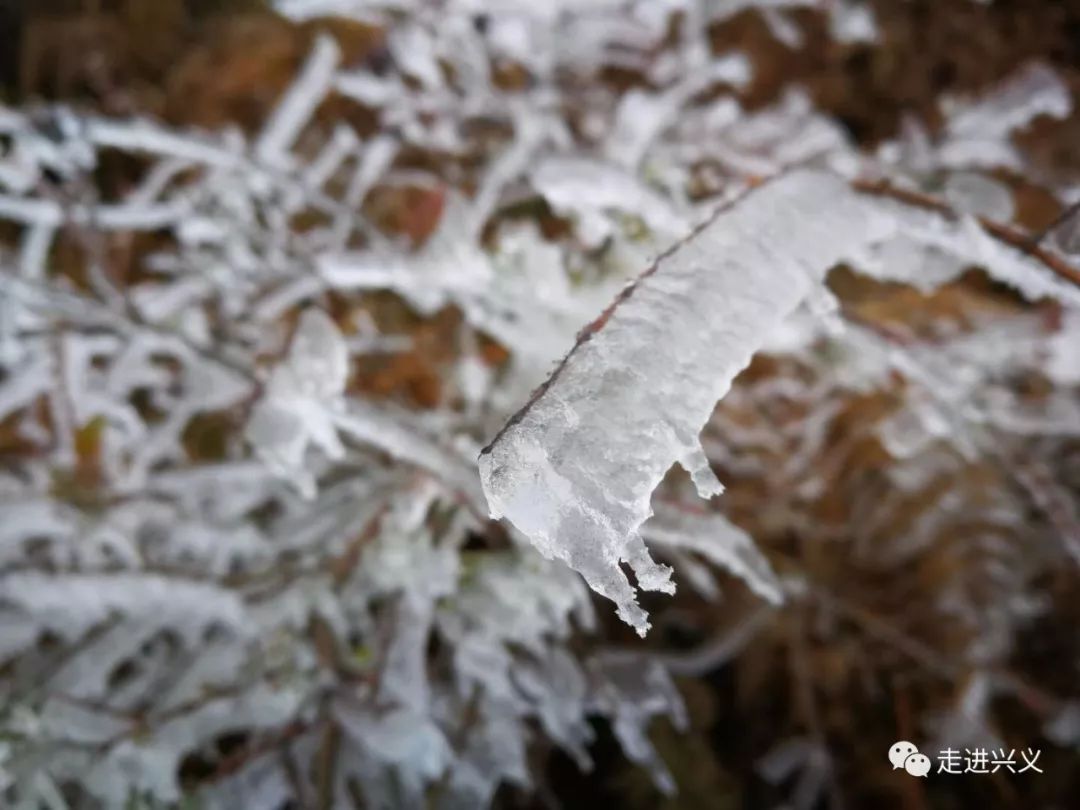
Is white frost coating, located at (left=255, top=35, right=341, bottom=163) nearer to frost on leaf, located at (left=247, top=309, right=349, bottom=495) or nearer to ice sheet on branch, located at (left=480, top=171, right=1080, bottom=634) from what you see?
frost on leaf, located at (left=247, top=309, right=349, bottom=495)

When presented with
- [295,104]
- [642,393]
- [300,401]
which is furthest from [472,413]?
[642,393]

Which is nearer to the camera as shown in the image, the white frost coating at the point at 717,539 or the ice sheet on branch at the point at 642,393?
the ice sheet on branch at the point at 642,393

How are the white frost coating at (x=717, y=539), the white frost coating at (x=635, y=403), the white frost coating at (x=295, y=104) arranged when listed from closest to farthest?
the white frost coating at (x=635, y=403) < the white frost coating at (x=717, y=539) < the white frost coating at (x=295, y=104)

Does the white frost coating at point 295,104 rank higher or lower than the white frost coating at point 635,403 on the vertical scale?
lower

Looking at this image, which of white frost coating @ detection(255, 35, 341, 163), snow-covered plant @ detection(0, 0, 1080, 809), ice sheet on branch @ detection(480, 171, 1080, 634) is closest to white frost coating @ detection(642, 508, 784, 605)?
snow-covered plant @ detection(0, 0, 1080, 809)

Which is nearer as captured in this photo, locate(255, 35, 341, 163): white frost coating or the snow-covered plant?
the snow-covered plant

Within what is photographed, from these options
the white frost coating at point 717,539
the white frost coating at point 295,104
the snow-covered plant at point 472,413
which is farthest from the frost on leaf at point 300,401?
the white frost coating at point 295,104

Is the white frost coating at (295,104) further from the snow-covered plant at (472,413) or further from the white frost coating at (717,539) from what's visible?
the white frost coating at (717,539)

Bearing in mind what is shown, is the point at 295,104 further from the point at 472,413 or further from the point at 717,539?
the point at 717,539
